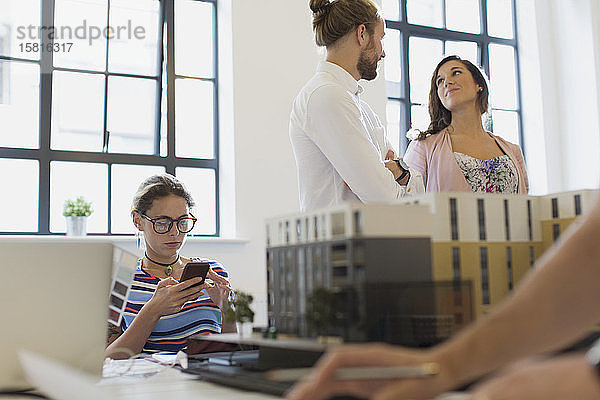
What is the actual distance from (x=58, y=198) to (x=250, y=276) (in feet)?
4.21

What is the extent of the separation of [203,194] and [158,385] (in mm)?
3725

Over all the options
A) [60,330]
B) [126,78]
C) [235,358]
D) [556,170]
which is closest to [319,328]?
[235,358]

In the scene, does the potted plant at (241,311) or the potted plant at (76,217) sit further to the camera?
the potted plant at (76,217)

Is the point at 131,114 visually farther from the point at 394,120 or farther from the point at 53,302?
the point at 53,302

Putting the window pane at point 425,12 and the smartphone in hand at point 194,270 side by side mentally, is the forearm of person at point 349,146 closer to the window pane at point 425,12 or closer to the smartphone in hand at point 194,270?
the smartphone in hand at point 194,270

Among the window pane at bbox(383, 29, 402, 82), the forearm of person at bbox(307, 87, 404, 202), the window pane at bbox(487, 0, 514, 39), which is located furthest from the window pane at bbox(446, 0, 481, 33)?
the forearm of person at bbox(307, 87, 404, 202)

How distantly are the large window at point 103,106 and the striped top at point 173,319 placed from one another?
245 cm

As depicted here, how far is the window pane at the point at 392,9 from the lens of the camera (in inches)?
225

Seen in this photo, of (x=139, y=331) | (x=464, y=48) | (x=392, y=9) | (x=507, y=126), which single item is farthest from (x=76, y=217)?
(x=507, y=126)

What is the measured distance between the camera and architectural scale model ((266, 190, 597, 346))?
36.2 inches

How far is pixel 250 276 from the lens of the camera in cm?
462

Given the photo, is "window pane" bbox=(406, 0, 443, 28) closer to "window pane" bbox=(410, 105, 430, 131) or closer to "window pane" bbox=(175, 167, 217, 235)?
"window pane" bbox=(410, 105, 430, 131)

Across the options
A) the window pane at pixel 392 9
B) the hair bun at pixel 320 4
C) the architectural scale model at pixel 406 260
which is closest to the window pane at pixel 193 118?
the window pane at pixel 392 9

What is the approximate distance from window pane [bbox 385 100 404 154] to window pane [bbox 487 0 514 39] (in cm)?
123
